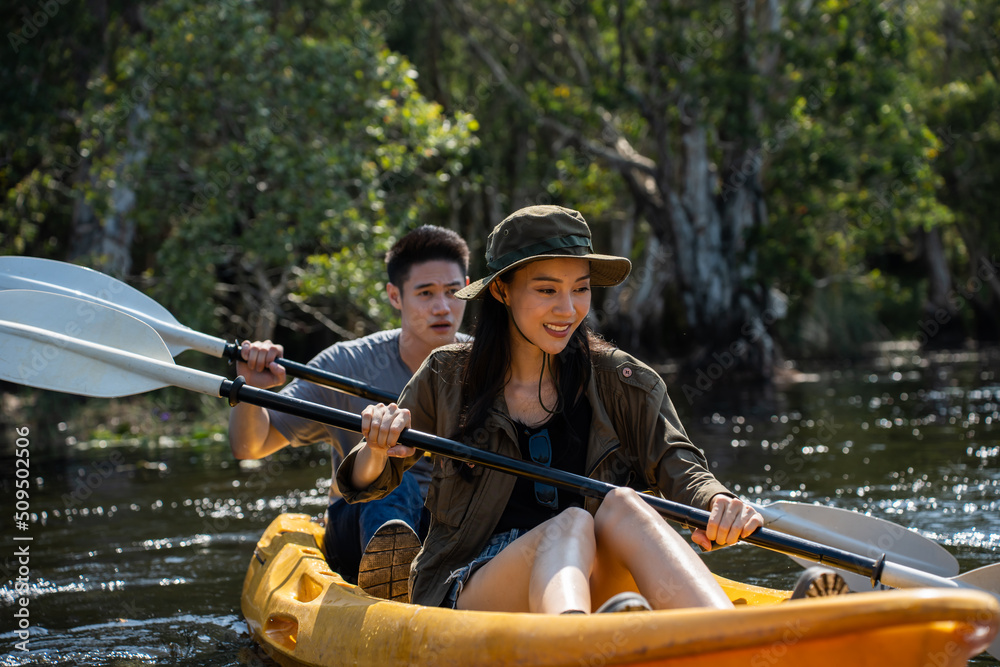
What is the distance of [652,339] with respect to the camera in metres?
17.5

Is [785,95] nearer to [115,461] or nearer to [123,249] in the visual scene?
[123,249]

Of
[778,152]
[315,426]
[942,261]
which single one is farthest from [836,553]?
[942,261]

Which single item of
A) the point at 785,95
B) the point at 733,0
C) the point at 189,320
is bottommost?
the point at 189,320

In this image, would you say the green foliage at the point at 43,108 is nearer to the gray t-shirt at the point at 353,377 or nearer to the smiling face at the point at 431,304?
the gray t-shirt at the point at 353,377

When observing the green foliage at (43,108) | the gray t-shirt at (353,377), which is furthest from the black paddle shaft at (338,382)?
the green foliage at (43,108)

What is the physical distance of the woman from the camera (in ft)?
7.72

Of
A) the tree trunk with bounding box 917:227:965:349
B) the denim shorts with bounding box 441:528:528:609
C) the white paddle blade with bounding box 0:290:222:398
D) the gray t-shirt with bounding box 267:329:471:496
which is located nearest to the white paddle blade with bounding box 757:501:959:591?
the denim shorts with bounding box 441:528:528:609

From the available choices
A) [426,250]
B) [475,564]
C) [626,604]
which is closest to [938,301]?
[426,250]

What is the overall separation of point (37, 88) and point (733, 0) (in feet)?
29.0

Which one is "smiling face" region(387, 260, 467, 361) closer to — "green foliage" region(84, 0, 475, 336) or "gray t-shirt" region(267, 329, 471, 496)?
"gray t-shirt" region(267, 329, 471, 496)

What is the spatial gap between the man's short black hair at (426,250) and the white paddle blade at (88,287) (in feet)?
2.63

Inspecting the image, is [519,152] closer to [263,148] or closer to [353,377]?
[263,148]

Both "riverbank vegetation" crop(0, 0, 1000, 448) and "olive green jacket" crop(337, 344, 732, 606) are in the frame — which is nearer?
"olive green jacket" crop(337, 344, 732, 606)

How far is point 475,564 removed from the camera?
8.03 ft
